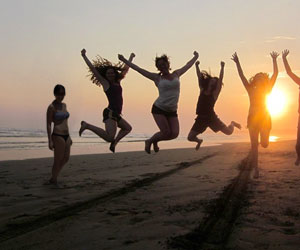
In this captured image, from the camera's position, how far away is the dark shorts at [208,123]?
8.48 m

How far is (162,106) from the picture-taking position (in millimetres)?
7305

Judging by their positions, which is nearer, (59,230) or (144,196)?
(59,230)

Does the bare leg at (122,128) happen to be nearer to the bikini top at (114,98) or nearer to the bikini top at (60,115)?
the bikini top at (114,98)

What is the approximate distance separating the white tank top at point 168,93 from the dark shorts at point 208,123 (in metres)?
1.39

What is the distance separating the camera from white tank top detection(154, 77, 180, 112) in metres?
7.14

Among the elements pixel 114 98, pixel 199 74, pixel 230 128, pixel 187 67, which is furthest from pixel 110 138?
pixel 230 128

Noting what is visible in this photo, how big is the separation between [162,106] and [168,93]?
31 centimetres

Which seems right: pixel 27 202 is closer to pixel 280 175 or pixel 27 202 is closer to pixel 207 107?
pixel 207 107

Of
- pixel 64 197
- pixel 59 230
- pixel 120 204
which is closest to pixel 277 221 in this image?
pixel 120 204

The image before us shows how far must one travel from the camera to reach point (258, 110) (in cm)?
834

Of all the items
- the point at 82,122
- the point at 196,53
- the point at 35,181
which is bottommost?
the point at 35,181

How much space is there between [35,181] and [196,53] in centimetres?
500

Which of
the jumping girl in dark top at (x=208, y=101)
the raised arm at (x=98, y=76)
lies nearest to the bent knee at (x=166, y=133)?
the jumping girl in dark top at (x=208, y=101)

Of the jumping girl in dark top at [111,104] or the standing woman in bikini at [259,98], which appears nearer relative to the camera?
the jumping girl in dark top at [111,104]
